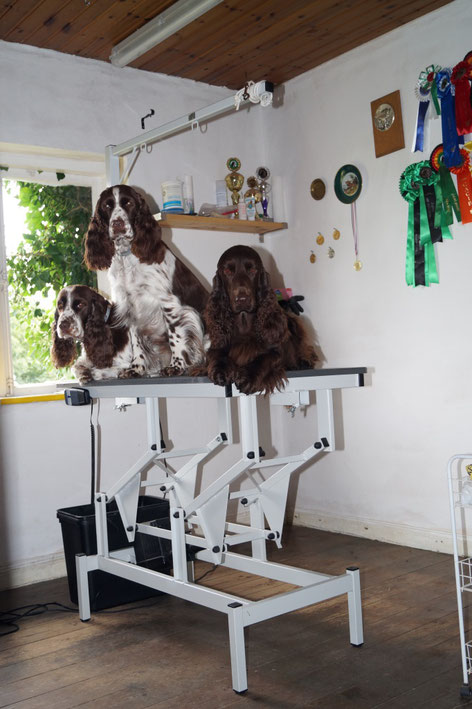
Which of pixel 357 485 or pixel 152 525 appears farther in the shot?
pixel 357 485

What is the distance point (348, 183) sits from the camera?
12.6 ft

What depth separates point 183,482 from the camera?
2.74 metres

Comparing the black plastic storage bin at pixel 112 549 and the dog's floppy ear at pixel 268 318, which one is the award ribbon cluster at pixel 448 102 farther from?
the black plastic storage bin at pixel 112 549

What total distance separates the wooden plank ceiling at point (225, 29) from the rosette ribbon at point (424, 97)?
33 centimetres

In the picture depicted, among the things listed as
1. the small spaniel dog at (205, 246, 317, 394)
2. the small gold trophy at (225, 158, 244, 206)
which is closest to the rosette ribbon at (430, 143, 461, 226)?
the small gold trophy at (225, 158, 244, 206)

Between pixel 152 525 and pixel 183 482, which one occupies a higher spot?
pixel 183 482

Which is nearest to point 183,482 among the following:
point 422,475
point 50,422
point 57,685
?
point 57,685

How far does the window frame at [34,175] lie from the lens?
3549mm

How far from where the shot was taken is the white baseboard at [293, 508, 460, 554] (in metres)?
3.43

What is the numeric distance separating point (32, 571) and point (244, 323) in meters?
1.97

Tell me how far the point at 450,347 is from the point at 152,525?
1657 millimetres

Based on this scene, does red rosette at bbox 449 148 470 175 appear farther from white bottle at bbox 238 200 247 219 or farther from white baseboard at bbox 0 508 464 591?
white baseboard at bbox 0 508 464 591

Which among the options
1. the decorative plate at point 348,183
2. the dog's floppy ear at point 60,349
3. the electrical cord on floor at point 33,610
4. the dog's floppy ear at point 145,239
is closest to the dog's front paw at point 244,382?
the dog's floppy ear at point 145,239

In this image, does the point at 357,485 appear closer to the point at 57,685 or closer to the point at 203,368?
the point at 203,368
